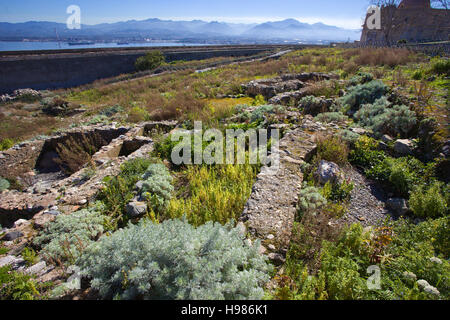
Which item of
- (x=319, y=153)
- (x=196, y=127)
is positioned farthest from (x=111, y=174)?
(x=319, y=153)

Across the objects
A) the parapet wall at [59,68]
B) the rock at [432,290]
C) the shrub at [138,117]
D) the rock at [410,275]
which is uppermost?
the parapet wall at [59,68]

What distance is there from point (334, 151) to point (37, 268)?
584 cm

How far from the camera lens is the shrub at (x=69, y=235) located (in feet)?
9.90

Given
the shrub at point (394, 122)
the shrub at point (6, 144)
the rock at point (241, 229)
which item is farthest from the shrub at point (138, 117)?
the shrub at point (394, 122)

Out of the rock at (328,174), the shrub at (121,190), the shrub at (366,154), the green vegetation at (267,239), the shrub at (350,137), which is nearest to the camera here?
the green vegetation at (267,239)

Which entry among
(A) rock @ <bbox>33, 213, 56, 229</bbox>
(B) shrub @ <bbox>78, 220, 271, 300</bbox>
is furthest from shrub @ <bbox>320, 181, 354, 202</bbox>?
(A) rock @ <bbox>33, 213, 56, 229</bbox>

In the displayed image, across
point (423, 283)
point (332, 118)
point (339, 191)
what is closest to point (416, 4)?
point (332, 118)

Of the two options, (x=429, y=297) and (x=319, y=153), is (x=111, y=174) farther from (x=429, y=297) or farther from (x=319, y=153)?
(x=429, y=297)

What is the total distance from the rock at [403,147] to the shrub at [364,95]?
122 inches

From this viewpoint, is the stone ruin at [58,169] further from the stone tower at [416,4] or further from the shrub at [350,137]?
the stone tower at [416,4]

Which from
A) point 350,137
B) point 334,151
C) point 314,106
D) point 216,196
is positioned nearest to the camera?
point 216,196

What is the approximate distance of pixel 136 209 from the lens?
3.88 meters

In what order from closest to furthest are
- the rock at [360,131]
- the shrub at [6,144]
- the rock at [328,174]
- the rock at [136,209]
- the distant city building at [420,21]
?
the rock at [136,209]
the rock at [328,174]
the rock at [360,131]
the shrub at [6,144]
the distant city building at [420,21]

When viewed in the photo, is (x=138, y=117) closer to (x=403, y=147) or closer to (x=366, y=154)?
(x=366, y=154)
